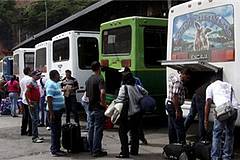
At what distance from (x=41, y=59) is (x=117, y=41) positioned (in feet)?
22.6

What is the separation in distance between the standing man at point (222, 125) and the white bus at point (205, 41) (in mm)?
908

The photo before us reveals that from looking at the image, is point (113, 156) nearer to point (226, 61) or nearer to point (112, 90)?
point (226, 61)

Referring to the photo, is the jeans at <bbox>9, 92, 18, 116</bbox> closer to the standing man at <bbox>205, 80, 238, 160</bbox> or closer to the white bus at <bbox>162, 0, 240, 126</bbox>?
the white bus at <bbox>162, 0, 240, 126</bbox>

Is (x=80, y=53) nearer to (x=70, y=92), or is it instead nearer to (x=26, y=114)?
(x=70, y=92)

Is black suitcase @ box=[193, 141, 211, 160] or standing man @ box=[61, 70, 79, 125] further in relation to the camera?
standing man @ box=[61, 70, 79, 125]

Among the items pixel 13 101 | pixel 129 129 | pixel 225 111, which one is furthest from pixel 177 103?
pixel 13 101

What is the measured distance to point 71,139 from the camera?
368 inches

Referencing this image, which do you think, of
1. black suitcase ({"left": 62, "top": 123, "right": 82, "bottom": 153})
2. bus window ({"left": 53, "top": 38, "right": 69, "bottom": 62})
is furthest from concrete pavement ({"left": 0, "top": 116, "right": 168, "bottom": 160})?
bus window ({"left": 53, "top": 38, "right": 69, "bottom": 62})

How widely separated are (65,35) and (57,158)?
6558 mm

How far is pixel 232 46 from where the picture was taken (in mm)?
8180

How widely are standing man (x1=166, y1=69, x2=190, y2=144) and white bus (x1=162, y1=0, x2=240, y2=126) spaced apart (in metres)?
0.28

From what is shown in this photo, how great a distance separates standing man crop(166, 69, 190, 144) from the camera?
871 cm

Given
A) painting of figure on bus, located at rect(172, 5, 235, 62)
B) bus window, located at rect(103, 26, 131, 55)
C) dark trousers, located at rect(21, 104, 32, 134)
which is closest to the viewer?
painting of figure on bus, located at rect(172, 5, 235, 62)

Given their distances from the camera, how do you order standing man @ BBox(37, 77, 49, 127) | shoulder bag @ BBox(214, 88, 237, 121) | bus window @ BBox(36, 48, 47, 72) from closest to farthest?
shoulder bag @ BBox(214, 88, 237, 121), standing man @ BBox(37, 77, 49, 127), bus window @ BBox(36, 48, 47, 72)
